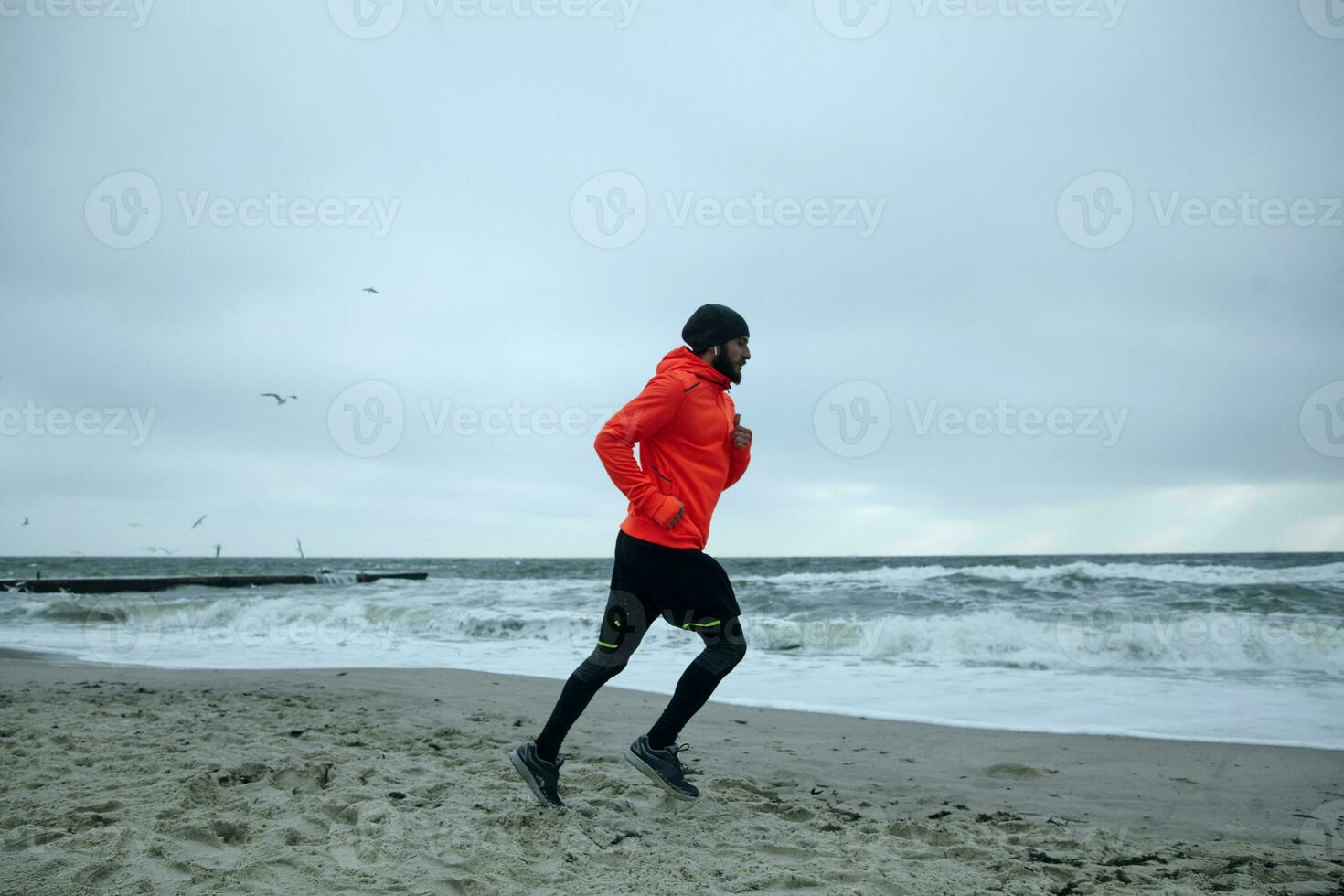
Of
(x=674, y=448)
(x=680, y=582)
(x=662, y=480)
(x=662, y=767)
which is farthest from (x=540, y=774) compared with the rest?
(x=674, y=448)

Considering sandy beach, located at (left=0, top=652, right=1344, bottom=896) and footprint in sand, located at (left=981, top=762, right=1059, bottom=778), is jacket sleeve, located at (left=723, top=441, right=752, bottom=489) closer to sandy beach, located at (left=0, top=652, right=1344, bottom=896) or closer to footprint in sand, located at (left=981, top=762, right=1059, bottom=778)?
sandy beach, located at (left=0, top=652, right=1344, bottom=896)

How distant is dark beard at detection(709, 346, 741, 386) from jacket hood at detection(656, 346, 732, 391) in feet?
0.06

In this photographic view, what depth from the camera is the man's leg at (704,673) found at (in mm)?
3291

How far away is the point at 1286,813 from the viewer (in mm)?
3646

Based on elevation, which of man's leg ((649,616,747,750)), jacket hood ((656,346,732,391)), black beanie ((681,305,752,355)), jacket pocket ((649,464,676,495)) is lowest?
man's leg ((649,616,747,750))

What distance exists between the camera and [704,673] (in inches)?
130

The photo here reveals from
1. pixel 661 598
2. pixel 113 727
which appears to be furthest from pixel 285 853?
pixel 113 727

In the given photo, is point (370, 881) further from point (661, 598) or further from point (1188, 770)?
point (1188, 770)

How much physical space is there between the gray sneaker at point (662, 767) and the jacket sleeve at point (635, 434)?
97 centimetres

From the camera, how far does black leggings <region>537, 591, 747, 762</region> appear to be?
328cm

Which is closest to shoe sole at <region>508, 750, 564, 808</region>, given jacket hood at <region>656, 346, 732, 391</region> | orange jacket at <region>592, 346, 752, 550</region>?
orange jacket at <region>592, 346, 752, 550</region>

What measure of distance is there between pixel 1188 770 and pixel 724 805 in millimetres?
2541

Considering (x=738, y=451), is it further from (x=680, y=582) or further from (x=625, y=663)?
(x=625, y=663)

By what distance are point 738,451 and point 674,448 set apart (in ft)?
1.10
